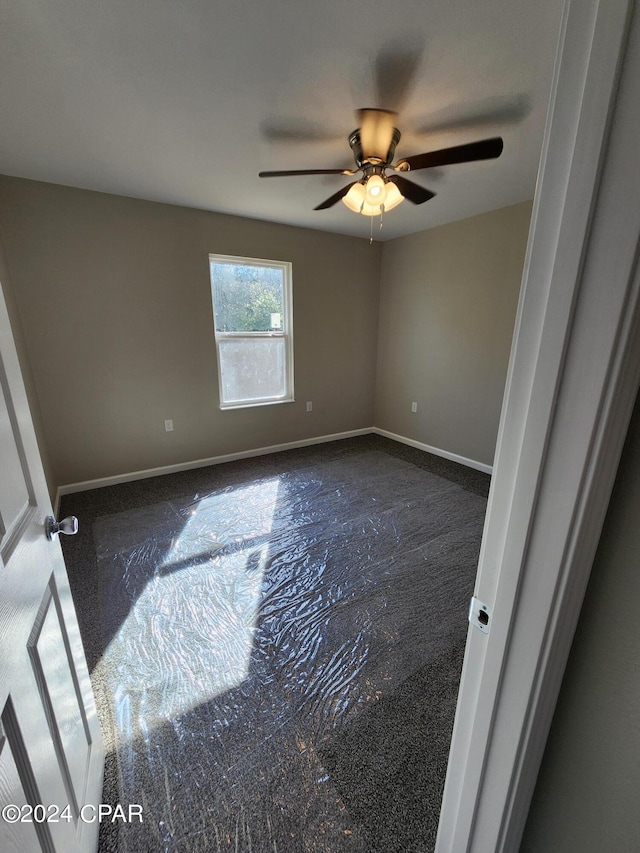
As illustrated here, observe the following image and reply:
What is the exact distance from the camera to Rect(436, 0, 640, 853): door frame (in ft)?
1.29

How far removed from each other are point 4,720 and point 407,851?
45.0 inches

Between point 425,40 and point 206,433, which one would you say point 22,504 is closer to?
point 425,40

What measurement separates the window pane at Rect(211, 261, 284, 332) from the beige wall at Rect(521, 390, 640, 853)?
3.51m

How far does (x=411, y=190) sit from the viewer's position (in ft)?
6.70

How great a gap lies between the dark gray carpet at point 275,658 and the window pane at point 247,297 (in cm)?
178

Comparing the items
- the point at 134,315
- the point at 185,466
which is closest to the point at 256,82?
the point at 134,315

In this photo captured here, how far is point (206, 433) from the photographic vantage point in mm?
3635

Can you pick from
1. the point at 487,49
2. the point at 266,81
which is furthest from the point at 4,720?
the point at 487,49

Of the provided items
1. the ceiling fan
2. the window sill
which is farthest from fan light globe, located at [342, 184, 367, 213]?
the window sill

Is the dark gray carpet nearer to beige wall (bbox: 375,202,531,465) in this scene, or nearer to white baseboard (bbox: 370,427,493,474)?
white baseboard (bbox: 370,427,493,474)

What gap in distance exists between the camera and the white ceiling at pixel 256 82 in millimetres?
1229

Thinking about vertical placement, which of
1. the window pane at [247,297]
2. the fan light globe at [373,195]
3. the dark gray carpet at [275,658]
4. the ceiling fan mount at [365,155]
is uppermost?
the ceiling fan mount at [365,155]

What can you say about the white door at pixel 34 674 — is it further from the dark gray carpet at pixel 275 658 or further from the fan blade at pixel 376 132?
the fan blade at pixel 376 132

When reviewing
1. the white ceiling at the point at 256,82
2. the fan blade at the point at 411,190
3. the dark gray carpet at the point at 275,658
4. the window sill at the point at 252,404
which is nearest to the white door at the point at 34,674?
the dark gray carpet at the point at 275,658
